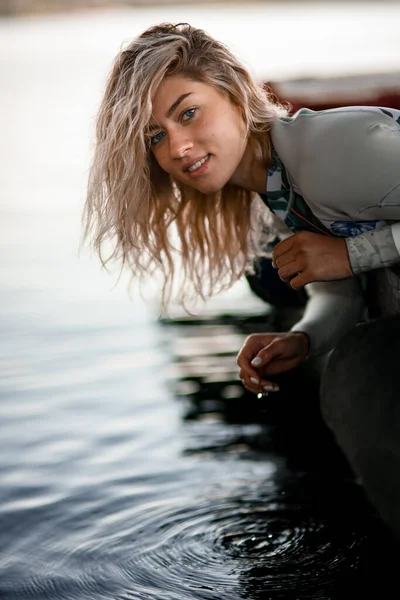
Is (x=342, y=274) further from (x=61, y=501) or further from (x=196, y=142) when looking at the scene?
(x=61, y=501)

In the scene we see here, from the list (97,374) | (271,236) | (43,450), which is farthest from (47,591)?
(97,374)

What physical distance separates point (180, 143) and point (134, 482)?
915mm

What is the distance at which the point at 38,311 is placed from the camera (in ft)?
13.6

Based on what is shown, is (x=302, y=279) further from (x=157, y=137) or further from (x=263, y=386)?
(x=157, y=137)

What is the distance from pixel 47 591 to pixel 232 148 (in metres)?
0.94

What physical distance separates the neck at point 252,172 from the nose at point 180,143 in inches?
6.3

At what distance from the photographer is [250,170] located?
2.13 meters

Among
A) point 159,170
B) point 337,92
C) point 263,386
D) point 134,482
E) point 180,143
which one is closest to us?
point 180,143

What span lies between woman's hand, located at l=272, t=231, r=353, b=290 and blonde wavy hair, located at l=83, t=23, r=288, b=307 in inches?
9.8

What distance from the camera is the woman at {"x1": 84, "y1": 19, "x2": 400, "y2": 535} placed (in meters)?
1.90

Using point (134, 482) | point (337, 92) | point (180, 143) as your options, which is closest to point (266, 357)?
point (180, 143)

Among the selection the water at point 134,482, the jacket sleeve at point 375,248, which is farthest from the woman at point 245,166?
the water at point 134,482

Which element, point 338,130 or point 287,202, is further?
point 287,202

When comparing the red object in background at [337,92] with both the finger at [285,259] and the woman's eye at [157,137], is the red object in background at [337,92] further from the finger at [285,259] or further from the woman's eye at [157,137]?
the finger at [285,259]
